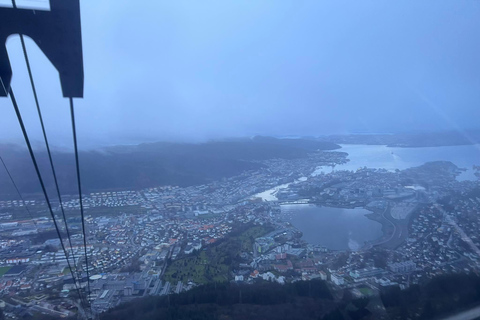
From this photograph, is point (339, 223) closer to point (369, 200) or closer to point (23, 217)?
point (369, 200)

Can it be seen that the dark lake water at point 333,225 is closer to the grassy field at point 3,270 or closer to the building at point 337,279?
the building at point 337,279

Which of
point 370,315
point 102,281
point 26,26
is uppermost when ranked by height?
point 26,26

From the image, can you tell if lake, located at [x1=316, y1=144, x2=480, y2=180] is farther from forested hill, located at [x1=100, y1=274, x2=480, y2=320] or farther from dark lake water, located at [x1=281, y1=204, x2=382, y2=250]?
forested hill, located at [x1=100, y1=274, x2=480, y2=320]

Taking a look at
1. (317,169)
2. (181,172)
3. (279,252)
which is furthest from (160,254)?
(317,169)

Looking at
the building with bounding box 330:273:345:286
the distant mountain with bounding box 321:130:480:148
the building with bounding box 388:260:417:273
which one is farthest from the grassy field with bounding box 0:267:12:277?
the distant mountain with bounding box 321:130:480:148

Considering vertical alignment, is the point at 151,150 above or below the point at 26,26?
below

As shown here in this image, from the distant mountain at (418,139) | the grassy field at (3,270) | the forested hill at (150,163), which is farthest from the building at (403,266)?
the distant mountain at (418,139)

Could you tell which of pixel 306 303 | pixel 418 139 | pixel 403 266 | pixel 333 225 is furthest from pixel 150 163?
pixel 418 139
